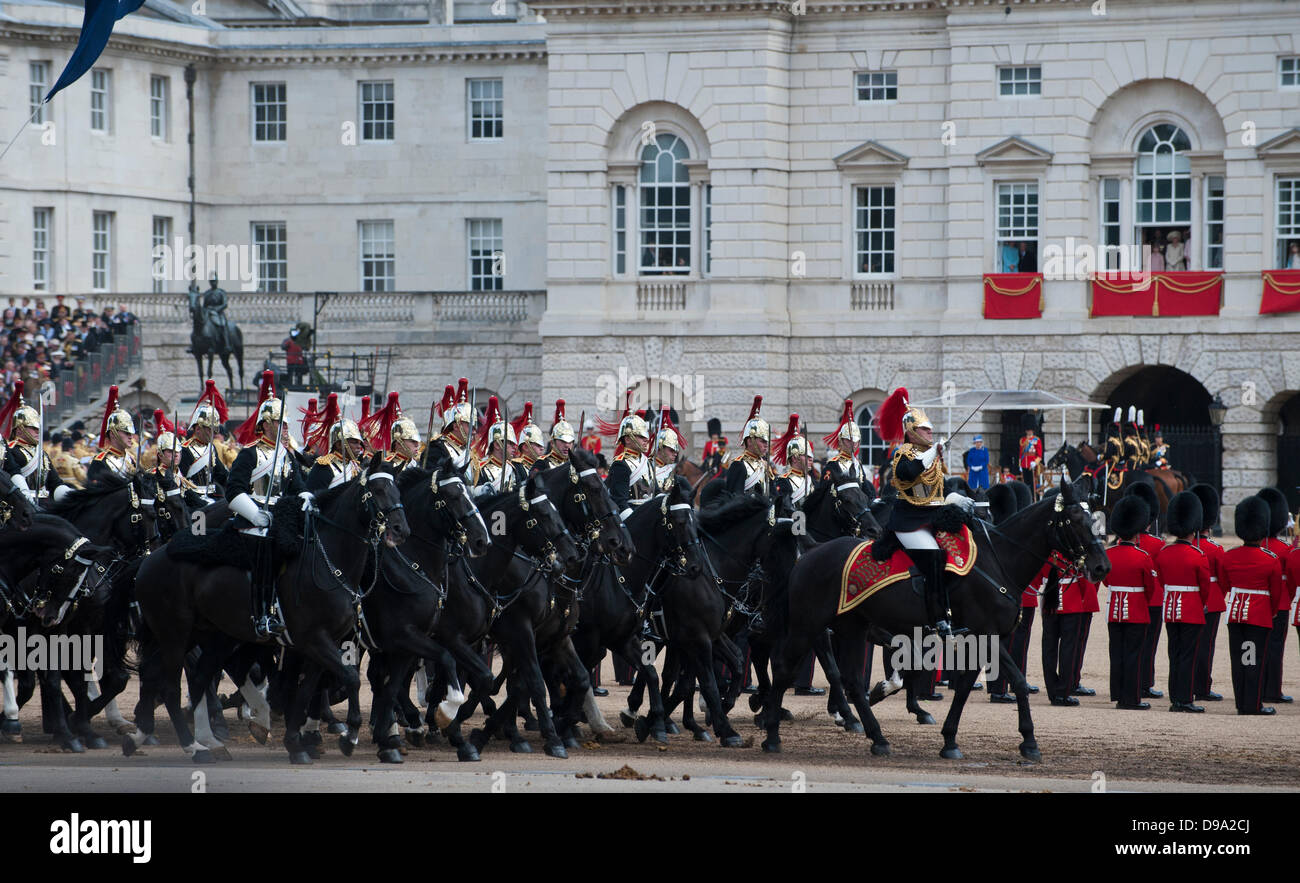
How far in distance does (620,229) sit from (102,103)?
12.7m

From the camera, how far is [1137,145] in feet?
131

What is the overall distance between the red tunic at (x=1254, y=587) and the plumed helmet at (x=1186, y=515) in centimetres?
52

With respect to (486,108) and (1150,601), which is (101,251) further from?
(1150,601)

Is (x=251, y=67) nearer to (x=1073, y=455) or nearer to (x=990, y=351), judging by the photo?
(x=990, y=351)

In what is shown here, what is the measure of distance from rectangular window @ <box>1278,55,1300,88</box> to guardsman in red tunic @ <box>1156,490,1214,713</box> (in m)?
21.6

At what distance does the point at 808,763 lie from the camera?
1582 cm

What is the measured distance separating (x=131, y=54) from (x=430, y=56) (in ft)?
21.1

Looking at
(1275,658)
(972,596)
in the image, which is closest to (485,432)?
(972,596)

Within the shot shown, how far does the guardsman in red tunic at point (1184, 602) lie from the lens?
19.1 m

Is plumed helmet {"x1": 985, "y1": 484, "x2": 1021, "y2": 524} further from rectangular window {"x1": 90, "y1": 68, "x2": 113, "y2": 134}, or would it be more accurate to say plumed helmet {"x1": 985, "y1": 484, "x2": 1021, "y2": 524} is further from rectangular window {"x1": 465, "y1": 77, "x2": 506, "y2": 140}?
rectangular window {"x1": 90, "y1": 68, "x2": 113, "y2": 134}

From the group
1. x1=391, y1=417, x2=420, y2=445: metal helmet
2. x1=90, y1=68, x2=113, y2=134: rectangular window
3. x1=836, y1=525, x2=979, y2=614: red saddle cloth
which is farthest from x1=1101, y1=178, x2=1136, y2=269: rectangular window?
x1=391, y1=417, x2=420, y2=445: metal helmet

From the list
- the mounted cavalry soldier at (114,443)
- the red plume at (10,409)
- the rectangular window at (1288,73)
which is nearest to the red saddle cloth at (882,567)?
the mounted cavalry soldier at (114,443)

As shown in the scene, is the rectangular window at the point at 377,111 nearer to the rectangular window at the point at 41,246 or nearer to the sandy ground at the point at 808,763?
the rectangular window at the point at 41,246

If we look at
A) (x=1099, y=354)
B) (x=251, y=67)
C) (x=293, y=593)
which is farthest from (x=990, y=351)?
(x=293, y=593)
